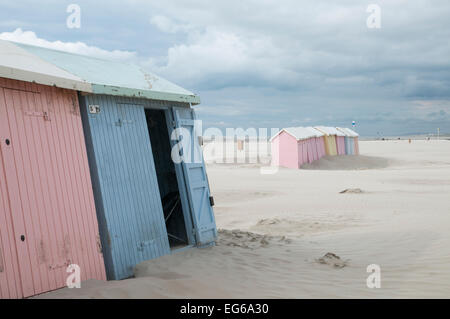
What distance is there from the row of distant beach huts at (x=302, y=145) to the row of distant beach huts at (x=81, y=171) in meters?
19.4

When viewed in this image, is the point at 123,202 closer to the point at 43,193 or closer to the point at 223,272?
the point at 43,193

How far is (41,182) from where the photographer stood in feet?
19.0

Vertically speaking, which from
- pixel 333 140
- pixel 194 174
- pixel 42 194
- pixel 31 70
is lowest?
pixel 333 140

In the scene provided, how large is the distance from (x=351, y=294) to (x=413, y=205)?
921 cm

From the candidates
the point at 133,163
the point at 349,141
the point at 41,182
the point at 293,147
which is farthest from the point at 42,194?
the point at 349,141

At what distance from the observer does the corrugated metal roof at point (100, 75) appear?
6.46 meters

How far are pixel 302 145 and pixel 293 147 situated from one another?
0.99 m

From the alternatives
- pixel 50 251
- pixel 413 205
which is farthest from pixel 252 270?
pixel 413 205

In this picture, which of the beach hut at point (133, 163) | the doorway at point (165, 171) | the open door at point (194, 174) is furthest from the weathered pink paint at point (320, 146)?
the open door at point (194, 174)

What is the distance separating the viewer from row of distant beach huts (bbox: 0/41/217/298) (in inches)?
215

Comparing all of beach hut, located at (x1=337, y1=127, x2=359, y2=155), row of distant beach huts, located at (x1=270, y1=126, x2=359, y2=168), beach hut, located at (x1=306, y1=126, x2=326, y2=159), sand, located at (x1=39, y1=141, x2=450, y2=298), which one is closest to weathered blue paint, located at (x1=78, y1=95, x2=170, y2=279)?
sand, located at (x1=39, y1=141, x2=450, y2=298)

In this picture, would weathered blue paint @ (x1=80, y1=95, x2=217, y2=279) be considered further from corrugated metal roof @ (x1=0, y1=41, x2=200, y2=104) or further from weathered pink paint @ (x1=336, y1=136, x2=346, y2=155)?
weathered pink paint @ (x1=336, y1=136, x2=346, y2=155)

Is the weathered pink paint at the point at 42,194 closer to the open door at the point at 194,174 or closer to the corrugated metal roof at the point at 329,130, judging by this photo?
the open door at the point at 194,174

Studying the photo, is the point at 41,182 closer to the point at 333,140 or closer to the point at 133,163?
the point at 133,163
